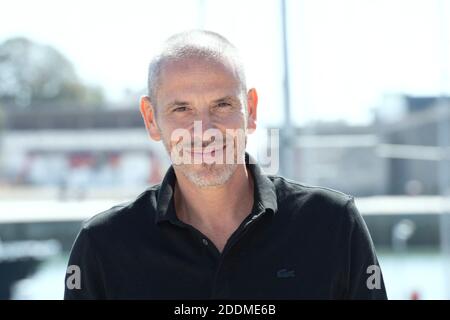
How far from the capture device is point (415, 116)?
2836 cm

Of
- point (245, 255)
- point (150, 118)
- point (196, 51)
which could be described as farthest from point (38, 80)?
point (245, 255)

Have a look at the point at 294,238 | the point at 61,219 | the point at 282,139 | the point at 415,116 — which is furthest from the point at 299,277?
the point at 415,116

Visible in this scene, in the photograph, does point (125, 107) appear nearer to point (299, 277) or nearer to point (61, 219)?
point (61, 219)

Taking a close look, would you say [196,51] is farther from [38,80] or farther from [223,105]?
[38,80]

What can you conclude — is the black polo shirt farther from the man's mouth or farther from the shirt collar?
the man's mouth

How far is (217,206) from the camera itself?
1758 millimetres

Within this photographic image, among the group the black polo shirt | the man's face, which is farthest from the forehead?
the black polo shirt

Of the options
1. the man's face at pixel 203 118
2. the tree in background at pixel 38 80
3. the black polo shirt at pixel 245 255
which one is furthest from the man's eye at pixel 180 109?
the tree in background at pixel 38 80

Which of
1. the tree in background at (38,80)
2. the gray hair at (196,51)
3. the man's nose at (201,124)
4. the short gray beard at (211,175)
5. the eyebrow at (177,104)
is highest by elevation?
the tree in background at (38,80)

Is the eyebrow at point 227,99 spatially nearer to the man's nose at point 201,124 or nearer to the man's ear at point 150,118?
the man's nose at point 201,124

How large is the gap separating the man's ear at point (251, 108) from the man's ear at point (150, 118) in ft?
0.70

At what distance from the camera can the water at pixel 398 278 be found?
9.64m

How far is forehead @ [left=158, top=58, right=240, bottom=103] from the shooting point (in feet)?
5.54

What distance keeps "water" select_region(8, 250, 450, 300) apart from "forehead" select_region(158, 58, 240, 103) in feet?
21.7
